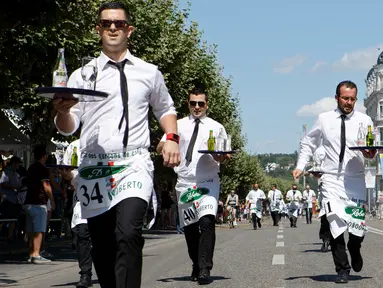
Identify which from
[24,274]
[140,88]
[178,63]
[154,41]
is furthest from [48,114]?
[140,88]

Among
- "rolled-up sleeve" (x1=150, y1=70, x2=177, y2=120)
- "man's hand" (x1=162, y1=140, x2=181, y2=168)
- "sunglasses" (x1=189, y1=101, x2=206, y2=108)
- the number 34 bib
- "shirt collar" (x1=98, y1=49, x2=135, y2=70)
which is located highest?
"sunglasses" (x1=189, y1=101, x2=206, y2=108)

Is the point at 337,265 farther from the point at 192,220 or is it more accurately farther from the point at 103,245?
the point at 103,245

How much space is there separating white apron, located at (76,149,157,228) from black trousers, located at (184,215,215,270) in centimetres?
441

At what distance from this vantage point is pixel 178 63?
3228 cm

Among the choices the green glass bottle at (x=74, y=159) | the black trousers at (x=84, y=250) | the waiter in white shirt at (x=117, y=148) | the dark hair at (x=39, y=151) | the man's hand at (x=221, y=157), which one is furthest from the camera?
the dark hair at (x=39, y=151)

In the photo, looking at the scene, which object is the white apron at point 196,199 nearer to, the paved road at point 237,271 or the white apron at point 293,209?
the paved road at point 237,271

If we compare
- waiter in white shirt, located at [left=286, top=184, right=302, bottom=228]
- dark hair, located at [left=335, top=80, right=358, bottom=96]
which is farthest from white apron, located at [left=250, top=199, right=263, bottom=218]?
dark hair, located at [left=335, top=80, right=358, bottom=96]

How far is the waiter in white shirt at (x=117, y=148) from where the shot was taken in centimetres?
547

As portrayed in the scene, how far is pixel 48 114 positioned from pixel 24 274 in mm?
12129

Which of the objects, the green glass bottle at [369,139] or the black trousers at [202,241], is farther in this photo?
the black trousers at [202,241]

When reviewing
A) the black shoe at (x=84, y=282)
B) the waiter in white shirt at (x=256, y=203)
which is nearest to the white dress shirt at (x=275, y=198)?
the waiter in white shirt at (x=256, y=203)

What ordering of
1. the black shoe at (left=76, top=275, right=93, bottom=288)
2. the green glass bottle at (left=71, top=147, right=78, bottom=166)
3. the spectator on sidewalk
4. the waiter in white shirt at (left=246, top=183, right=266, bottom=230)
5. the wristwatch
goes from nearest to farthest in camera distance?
the wristwatch
the green glass bottle at (left=71, top=147, right=78, bottom=166)
the black shoe at (left=76, top=275, right=93, bottom=288)
the spectator on sidewalk
the waiter in white shirt at (left=246, top=183, right=266, bottom=230)

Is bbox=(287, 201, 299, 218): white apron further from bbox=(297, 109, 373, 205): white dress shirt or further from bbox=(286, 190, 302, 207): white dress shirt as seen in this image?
bbox=(297, 109, 373, 205): white dress shirt

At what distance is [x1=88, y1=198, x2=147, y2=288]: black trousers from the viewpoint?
5.43 m
